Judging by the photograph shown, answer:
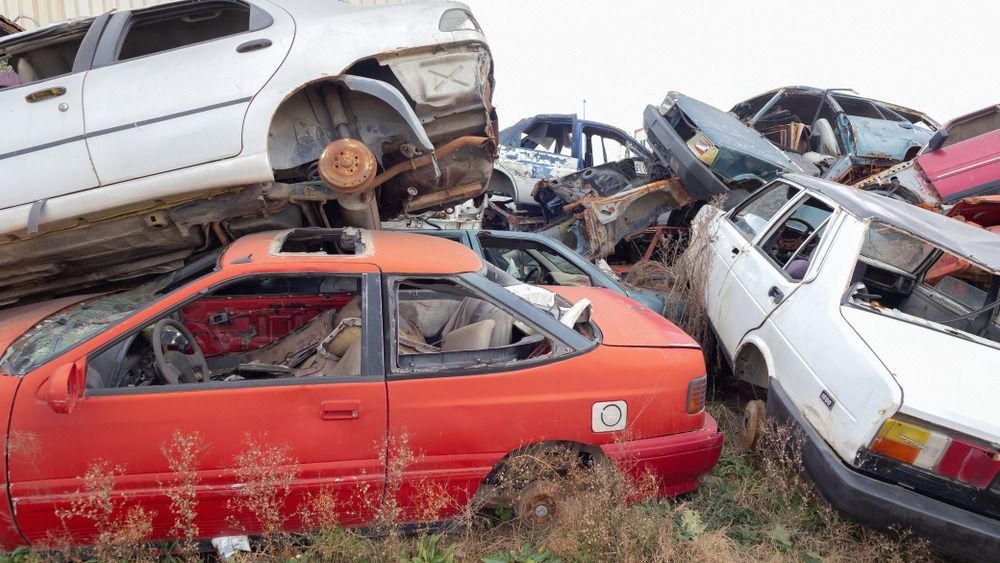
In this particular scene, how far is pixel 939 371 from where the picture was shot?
254cm

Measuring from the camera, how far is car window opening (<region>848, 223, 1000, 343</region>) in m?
3.49

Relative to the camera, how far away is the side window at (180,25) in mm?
3826

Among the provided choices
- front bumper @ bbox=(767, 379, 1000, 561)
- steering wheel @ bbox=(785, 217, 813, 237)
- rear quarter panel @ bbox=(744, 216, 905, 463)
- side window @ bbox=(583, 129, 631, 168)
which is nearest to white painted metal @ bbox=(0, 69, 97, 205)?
rear quarter panel @ bbox=(744, 216, 905, 463)

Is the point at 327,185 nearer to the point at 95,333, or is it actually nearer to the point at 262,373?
A: the point at 262,373

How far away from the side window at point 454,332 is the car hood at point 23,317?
1.61 metres

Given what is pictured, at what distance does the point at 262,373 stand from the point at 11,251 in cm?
169

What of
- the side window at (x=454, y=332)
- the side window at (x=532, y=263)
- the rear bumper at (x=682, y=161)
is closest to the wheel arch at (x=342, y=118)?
the side window at (x=454, y=332)

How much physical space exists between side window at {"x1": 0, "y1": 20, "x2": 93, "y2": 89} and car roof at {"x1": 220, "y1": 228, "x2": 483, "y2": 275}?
1.89 m

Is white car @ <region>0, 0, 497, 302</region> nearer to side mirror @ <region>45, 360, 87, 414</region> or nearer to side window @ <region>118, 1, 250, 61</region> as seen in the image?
side window @ <region>118, 1, 250, 61</region>

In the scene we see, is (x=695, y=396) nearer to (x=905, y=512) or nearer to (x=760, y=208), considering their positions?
(x=905, y=512)

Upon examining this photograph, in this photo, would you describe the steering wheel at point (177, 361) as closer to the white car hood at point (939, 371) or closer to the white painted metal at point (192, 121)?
the white painted metal at point (192, 121)

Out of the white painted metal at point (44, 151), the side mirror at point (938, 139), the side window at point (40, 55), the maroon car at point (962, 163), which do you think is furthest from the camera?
the side mirror at point (938, 139)

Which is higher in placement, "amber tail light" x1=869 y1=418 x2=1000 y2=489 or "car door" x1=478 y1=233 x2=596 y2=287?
"amber tail light" x1=869 y1=418 x2=1000 y2=489

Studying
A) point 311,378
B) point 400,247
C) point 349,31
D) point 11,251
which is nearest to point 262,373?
point 311,378
